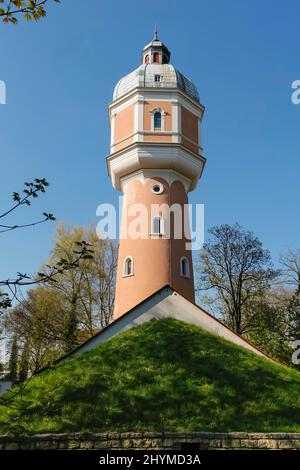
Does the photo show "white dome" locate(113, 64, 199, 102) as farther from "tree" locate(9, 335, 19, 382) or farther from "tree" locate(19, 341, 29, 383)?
"tree" locate(9, 335, 19, 382)

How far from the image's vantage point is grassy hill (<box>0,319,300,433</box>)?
8.18 meters

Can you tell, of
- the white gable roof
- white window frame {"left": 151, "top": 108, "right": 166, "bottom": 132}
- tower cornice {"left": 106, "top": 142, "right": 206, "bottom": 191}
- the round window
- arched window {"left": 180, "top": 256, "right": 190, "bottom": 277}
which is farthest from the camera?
white window frame {"left": 151, "top": 108, "right": 166, "bottom": 132}

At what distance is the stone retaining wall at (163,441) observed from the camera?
6.95 metres

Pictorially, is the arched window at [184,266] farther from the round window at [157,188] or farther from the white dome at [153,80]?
the white dome at [153,80]

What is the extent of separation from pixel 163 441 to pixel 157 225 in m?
12.7

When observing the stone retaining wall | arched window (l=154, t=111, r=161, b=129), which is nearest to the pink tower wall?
arched window (l=154, t=111, r=161, b=129)

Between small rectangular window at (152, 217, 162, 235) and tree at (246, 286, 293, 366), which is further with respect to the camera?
tree at (246, 286, 293, 366)

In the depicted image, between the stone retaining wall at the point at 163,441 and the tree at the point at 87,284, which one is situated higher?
the tree at the point at 87,284

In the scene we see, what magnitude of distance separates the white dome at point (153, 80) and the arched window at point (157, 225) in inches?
264

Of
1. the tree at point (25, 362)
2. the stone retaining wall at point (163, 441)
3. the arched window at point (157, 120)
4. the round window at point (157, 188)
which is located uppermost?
the arched window at point (157, 120)

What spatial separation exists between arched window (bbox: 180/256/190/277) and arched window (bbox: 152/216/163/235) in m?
1.64

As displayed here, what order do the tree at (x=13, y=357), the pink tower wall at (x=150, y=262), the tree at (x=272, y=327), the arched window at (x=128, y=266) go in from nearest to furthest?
the pink tower wall at (x=150, y=262)
the arched window at (x=128, y=266)
the tree at (x=272, y=327)
the tree at (x=13, y=357)

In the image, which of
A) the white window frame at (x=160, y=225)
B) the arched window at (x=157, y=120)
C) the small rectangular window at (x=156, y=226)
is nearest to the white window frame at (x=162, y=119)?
the arched window at (x=157, y=120)
